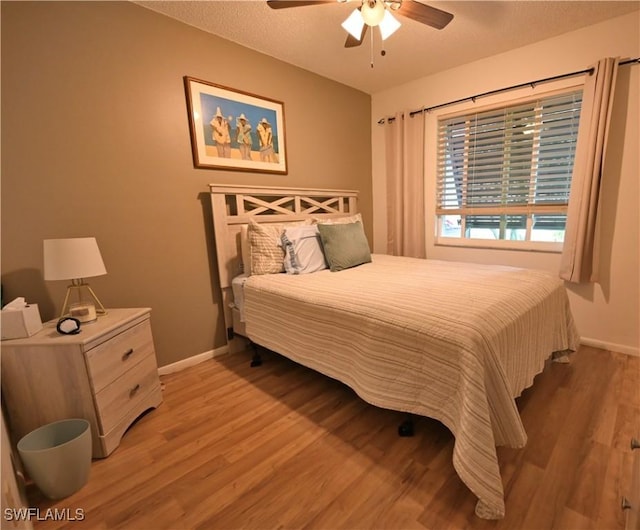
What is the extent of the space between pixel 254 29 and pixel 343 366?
2490mm

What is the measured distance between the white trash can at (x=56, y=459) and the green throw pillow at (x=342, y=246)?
69.7 inches

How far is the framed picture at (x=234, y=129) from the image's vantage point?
2.31 m

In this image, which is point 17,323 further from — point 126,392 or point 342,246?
point 342,246

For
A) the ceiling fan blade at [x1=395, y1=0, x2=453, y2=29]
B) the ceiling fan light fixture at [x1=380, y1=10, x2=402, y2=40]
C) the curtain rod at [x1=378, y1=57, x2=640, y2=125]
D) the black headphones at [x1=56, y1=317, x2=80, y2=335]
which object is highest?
the ceiling fan blade at [x1=395, y1=0, x2=453, y2=29]

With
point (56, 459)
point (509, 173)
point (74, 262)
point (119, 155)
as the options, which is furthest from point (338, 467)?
point (509, 173)

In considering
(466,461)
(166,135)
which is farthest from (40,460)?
(166,135)

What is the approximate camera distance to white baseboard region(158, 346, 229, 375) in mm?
2301

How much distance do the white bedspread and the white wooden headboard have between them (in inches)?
14.2

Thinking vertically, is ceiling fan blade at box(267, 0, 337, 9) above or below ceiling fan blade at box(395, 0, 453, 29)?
above

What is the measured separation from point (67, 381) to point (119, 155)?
1388mm

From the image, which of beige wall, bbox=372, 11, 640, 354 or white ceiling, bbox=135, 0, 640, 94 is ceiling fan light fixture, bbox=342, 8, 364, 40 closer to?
white ceiling, bbox=135, 0, 640, 94

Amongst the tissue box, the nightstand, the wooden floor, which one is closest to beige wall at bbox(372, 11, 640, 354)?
the wooden floor

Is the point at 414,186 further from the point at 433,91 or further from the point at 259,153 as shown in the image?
the point at 259,153

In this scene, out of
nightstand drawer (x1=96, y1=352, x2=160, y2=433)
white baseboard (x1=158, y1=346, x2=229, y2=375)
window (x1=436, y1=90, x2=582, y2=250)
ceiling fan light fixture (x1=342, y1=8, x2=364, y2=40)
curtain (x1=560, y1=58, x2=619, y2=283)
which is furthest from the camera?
window (x1=436, y1=90, x2=582, y2=250)
